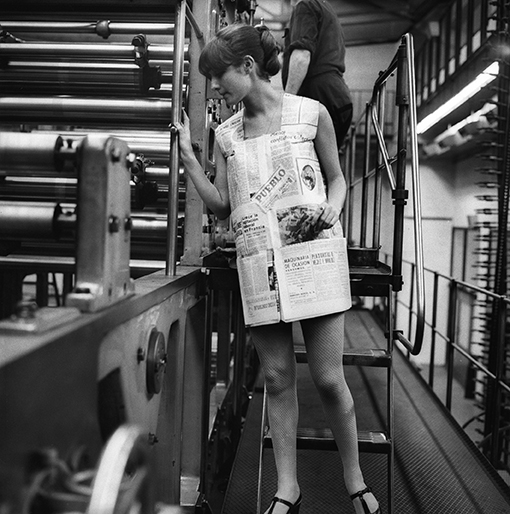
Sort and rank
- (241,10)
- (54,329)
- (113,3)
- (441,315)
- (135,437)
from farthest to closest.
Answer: (441,315)
(241,10)
(113,3)
(135,437)
(54,329)

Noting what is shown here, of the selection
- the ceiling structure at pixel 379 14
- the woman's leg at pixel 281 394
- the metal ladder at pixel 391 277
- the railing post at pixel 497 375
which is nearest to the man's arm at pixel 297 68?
the metal ladder at pixel 391 277

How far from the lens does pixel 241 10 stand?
3.43m

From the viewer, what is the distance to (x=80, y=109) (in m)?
2.83

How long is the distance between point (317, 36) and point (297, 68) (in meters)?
0.28

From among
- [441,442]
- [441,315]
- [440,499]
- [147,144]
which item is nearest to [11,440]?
[440,499]

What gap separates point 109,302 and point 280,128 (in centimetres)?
93

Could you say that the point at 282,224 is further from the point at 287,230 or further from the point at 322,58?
the point at 322,58

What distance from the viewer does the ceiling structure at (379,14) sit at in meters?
11.9

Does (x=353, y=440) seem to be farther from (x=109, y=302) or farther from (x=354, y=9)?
(x=354, y=9)

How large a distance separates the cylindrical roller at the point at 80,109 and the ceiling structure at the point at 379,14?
9.29 m

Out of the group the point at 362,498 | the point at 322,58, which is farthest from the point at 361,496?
the point at 322,58

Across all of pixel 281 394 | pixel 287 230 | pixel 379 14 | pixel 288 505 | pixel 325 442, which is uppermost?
pixel 379 14

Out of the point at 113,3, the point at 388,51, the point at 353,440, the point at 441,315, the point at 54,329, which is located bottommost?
the point at 441,315

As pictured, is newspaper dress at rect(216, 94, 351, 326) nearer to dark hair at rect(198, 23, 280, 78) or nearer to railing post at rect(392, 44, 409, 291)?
dark hair at rect(198, 23, 280, 78)
